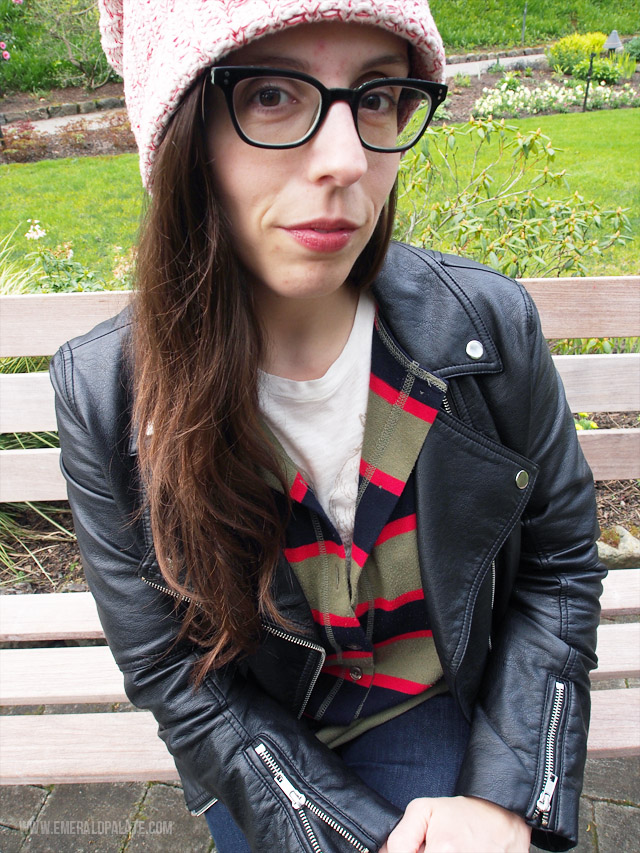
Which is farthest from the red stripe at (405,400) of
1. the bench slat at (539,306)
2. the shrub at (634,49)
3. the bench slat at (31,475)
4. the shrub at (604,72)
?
the shrub at (634,49)

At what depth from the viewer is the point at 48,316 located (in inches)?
74.7

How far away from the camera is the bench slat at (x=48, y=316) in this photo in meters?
1.88

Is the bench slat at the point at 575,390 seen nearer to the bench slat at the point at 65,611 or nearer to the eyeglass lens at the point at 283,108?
the bench slat at the point at 65,611

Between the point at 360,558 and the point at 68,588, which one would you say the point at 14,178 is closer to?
the point at 68,588

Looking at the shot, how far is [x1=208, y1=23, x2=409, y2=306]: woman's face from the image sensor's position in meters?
0.95

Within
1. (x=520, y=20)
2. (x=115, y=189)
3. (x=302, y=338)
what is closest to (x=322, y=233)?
(x=302, y=338)

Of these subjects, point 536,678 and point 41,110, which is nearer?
point 536,678

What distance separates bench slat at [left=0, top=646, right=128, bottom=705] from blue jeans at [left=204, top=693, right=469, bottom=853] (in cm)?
47

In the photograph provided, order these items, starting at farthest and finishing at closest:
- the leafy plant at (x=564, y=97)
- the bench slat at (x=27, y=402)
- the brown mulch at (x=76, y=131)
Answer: the leafy plant at (x=564, y=97) → the brown mulch at (x=76, y=131) → the bench slat at (x=27, y=402)

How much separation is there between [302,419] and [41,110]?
41.2 feet

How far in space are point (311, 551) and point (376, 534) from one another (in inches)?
5.1

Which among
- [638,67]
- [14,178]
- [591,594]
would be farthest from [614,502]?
[638,67]

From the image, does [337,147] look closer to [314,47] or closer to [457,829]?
[314,47]

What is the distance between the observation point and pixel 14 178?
829 centimetres
